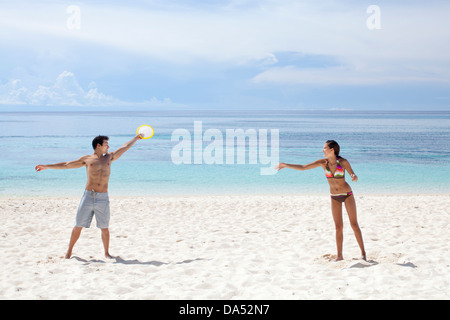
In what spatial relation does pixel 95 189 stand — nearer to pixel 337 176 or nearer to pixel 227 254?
pixel 227 254

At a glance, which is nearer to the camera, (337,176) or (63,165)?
(337,176)

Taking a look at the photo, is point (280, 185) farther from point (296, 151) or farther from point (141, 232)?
point (296, 151)

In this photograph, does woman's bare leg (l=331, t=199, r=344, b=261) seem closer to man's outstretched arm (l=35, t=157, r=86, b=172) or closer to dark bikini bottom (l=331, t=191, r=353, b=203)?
dark bikini bottom (l=331, t=191, r=353, b=203)

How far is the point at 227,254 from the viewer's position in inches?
270

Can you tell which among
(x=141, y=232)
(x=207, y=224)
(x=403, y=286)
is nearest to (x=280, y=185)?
(x=207, y=224)

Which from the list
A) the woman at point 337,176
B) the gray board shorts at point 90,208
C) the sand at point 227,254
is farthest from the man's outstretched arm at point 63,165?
the woman at point 337,176

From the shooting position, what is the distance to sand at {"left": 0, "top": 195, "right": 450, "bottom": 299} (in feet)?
16.4

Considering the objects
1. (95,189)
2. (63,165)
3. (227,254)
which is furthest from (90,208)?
(227,254)

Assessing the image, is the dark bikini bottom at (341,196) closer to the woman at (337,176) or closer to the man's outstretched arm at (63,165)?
the woman at (337,176)

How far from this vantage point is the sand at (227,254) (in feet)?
16.4

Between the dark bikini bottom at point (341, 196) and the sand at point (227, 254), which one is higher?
the dark bikini bottom at point (341, 196)

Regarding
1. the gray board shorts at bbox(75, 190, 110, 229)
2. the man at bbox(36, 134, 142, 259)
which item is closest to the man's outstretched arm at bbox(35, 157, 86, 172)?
the man at bbox(36, 134, 142, 259)
